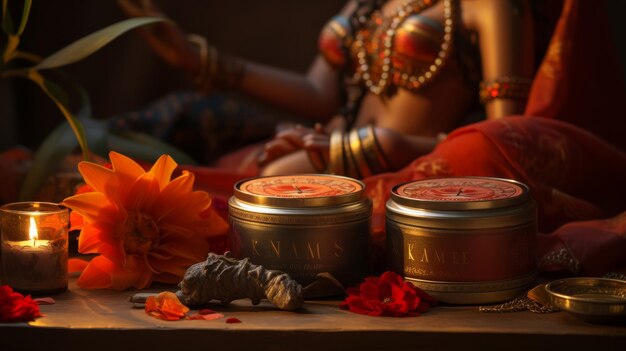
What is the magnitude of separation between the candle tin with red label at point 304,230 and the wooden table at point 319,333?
2.1 inches

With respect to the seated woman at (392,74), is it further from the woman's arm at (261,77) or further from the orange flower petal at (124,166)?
the orange flower petal at (124,166)

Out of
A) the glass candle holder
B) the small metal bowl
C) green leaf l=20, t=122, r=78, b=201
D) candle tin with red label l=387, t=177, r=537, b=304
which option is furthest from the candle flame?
the small metal bowl

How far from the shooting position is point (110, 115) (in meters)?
1.83

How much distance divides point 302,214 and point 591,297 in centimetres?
27

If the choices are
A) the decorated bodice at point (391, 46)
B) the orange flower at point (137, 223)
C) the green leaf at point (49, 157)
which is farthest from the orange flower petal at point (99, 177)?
the decorated bodice at point (391, 46)

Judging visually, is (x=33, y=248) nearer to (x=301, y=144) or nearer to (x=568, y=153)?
(x=301, y=144)

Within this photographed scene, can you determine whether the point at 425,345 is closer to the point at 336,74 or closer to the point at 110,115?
the point at 336,74

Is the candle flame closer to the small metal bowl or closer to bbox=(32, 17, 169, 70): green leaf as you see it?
bbox=(32, 17, 169, 70): green leaf

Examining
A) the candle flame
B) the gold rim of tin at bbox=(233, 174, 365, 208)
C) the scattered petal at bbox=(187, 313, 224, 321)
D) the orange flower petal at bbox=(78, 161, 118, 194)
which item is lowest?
the scattered petal at bbox=(187, 313, 224, 321)

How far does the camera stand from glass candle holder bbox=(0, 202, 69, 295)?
3.14 feet

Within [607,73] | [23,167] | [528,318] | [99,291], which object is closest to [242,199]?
[99,291]

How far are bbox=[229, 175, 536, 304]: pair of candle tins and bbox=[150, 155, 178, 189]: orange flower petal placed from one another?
70 millimetres

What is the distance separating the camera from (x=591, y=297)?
2.93 ft

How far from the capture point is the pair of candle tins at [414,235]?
2.95ft
